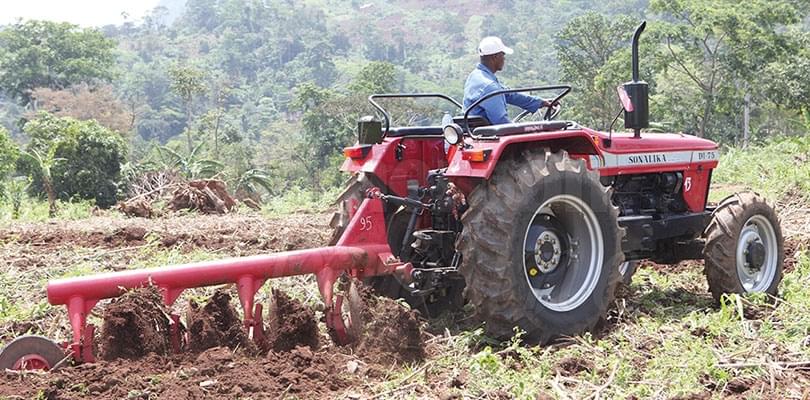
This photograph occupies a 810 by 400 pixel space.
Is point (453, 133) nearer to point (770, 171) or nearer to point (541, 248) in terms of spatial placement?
point (541, 248)

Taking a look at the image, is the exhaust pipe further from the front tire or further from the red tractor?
the front tire

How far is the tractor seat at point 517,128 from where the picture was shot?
4948mm

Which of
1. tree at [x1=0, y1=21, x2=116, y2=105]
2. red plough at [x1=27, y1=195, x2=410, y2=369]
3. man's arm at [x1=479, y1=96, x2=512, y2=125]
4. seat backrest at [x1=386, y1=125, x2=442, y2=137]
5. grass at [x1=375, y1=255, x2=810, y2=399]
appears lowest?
grass at [x1=375, y1=255, x2=810, y2=399]

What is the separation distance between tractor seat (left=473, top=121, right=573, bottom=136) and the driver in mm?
337

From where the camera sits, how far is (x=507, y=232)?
4691mm

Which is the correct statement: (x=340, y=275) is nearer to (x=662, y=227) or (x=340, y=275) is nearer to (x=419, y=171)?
(x=419, y=171)

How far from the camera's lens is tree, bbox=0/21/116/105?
184 feet

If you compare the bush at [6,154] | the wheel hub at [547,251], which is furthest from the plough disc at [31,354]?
the bush at [6,154]

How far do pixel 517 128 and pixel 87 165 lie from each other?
70.9ft

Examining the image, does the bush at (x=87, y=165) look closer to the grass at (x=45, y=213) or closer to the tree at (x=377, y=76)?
the grass at (x=45, y=213)

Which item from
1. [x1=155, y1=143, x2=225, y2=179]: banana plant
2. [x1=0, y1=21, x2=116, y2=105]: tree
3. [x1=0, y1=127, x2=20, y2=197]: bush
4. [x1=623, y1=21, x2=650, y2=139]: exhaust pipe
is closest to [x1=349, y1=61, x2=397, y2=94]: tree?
[x1=0, y1=21, x2=116, y2=105]: tree

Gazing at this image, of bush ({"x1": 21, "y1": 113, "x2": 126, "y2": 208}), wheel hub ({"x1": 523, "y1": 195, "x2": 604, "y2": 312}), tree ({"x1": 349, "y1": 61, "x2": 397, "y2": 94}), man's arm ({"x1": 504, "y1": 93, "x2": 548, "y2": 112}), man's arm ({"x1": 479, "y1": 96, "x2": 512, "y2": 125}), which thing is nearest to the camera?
wheel hub ({"x1": 523, "y1": 195, "x2": 604, "y2": 312})

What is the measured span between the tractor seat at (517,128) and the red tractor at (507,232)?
10 mm

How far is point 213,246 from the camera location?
9.44 m
